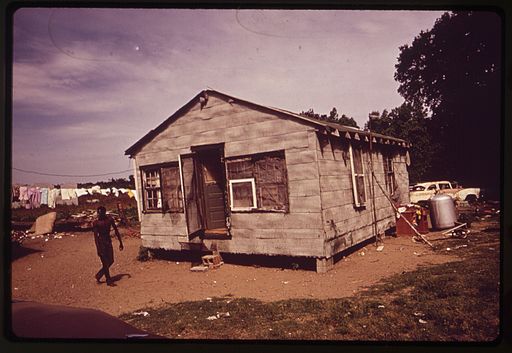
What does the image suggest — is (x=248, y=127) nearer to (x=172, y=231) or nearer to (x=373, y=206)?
(x=172, y=231)

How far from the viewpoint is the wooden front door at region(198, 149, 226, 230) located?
627 cm

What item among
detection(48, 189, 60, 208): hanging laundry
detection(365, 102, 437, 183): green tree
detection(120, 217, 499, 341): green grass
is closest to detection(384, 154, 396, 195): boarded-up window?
detection(365, 102, 437, 183): green tree

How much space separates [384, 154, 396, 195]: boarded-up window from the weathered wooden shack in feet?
0.12

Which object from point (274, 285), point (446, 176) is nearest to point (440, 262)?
point (446, 176)

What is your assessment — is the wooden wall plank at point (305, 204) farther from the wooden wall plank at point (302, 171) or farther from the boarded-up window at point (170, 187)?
the boarded-up window at point (170, 187)

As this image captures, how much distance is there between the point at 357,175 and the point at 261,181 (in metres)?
2.03

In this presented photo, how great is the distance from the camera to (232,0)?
2.77 metres

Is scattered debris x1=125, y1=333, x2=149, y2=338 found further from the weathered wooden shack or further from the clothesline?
the weathered wooden shack

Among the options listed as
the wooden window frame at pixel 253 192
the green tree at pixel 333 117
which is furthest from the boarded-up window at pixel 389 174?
the wooden window frame at pixel 253 192

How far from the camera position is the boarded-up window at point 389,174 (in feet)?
18.0

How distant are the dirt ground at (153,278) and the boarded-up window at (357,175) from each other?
1.24m

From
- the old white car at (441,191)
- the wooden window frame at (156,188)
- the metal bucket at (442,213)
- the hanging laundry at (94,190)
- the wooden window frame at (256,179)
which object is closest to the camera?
the hanging laundry at (94,190)

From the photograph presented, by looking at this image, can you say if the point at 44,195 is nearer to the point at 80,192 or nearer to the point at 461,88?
the point at 80,192

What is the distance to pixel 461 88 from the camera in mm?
3906
